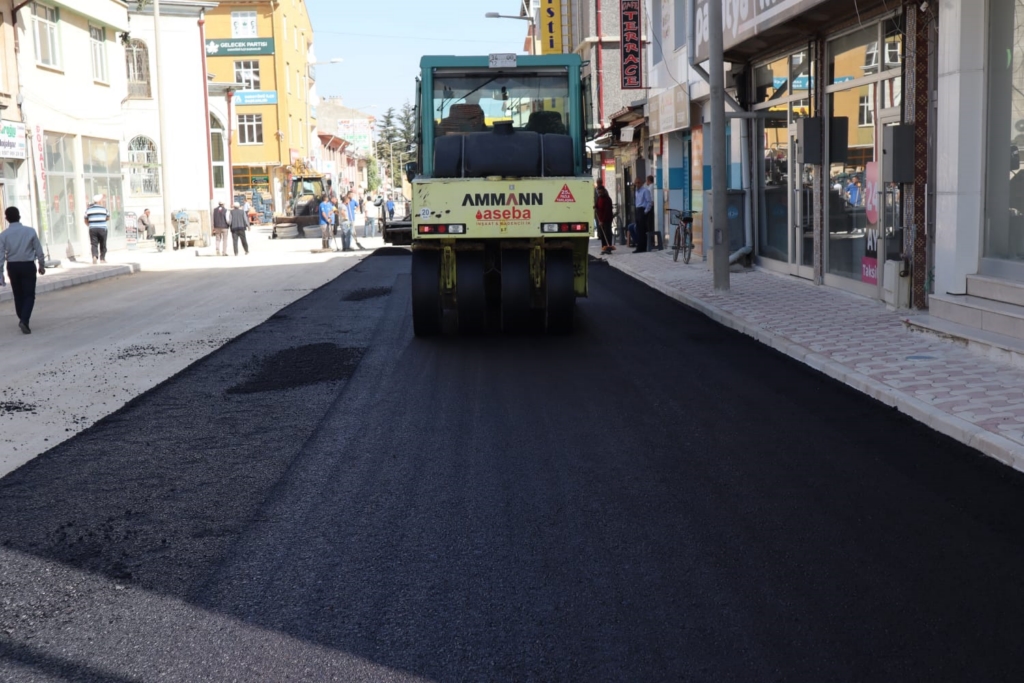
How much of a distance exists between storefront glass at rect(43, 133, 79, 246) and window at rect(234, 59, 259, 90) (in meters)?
37.5

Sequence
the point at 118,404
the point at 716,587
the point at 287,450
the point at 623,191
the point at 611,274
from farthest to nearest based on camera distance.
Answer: the point at 623,191 < the point at 611,274 < the point at 118,404 < the point at 287,450 < the point at 716,587

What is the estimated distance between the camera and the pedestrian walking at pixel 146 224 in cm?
4169

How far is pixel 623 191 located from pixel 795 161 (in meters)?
17.8

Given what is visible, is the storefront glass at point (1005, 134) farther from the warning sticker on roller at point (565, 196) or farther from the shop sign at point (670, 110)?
the shop sign at point (670, 110)

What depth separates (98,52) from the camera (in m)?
35.9

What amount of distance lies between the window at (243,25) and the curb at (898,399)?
60361 millimetres

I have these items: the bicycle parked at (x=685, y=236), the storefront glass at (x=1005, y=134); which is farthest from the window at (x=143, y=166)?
the storefront glass at (x=1005, y=134)

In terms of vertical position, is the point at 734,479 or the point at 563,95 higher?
the point at 563,95

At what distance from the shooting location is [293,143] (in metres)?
72.0

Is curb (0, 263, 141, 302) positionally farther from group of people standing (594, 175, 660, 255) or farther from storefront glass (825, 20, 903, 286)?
storefront glass (825, 20, 903, 286)

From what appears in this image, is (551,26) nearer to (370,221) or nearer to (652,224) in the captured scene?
(370,221)

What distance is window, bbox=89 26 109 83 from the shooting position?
116 ft

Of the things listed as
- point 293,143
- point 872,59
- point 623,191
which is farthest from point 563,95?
point 293,143

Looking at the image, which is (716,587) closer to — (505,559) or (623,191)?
(505,559)
